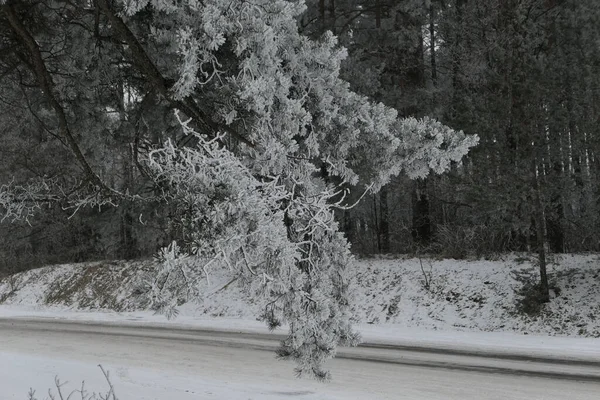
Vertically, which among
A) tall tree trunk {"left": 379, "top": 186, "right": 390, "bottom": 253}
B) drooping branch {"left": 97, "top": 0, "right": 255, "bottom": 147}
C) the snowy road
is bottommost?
the snowy road

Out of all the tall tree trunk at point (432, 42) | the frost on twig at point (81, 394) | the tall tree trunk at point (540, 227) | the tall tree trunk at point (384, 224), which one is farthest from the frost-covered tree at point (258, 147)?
the tall tree trunk at point (384, 224)

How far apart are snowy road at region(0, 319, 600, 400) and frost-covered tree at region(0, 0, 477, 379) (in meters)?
1.57

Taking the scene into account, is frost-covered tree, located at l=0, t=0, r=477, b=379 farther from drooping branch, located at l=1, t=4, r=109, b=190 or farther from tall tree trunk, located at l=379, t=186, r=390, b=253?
tall tree trunk, located at l=379, t=186, r=390, b=253

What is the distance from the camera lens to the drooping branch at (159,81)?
18.6ft

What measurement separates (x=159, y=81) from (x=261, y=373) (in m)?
4.52

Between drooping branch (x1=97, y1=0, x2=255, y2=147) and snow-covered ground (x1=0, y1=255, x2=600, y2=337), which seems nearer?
drooping branch (x1=97, y1=0, x2=255, y2=147)

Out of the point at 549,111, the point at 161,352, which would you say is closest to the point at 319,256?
the point at 161,352

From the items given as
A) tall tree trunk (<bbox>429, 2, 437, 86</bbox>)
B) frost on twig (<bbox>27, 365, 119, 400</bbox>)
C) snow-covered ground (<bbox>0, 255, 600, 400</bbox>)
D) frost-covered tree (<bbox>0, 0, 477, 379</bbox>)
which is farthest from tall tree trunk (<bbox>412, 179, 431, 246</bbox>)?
frost on twig (<bbox>27, 365, 119, 400</bbox>)

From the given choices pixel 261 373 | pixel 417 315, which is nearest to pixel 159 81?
pixel 261 373

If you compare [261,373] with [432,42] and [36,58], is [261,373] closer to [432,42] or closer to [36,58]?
[36,58]

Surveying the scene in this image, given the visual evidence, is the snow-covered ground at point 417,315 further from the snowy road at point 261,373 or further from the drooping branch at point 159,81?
the drooping branch at point 159,81

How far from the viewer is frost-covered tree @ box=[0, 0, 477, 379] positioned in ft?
15.4

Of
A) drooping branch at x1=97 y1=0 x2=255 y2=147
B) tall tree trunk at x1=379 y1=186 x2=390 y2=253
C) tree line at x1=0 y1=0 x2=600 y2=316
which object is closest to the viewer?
drooping branch at x1=97 y1=0 x2=255 y2=147

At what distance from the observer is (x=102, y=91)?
7855mm
